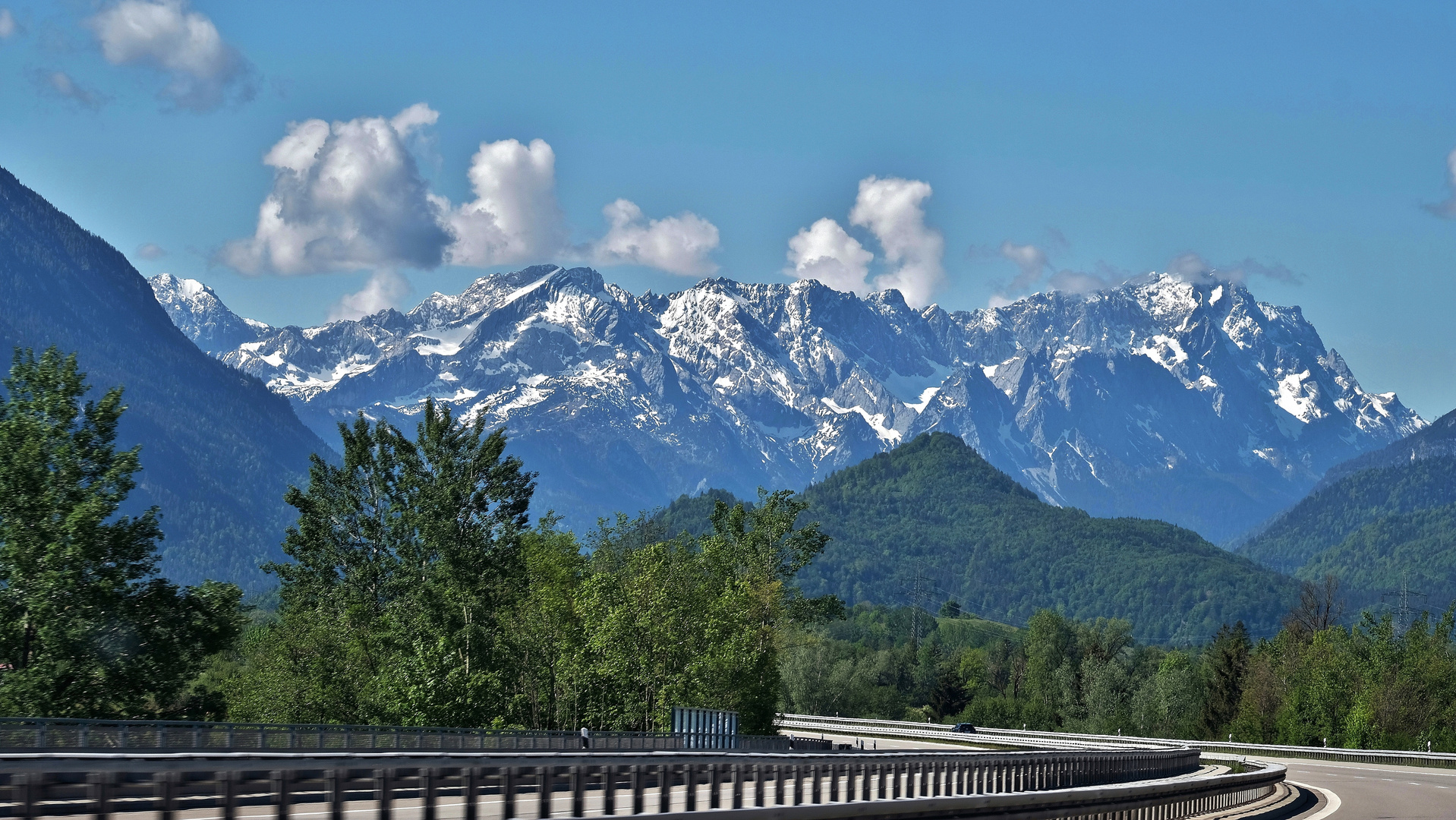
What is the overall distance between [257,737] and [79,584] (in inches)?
805

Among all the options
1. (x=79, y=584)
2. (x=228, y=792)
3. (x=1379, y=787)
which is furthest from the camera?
(x=1379, y=787)

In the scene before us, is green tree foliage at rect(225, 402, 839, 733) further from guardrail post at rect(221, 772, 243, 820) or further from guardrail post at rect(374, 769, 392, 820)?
guardrail post at rect(221, 772, 243, 820)

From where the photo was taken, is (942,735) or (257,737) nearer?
(257,737)

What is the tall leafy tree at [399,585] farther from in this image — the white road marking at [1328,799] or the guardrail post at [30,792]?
the guardrail post at [30,792]

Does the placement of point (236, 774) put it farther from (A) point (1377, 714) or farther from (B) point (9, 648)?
(A) point (1377, 714)

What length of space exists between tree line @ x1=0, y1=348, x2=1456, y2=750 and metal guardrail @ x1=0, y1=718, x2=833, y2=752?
14546 mm

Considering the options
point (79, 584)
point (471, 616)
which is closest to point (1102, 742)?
point (471, 616)

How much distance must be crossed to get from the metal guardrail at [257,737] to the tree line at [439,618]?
1455cm

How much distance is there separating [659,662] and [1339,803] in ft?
137

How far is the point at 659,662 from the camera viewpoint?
85.1 meters

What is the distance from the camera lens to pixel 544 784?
69.2 feet

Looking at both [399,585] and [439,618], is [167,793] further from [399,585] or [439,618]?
[399,585]

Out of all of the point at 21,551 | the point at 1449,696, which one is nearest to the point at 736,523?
the point at 1449,696

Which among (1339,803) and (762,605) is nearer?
(1339,803)
